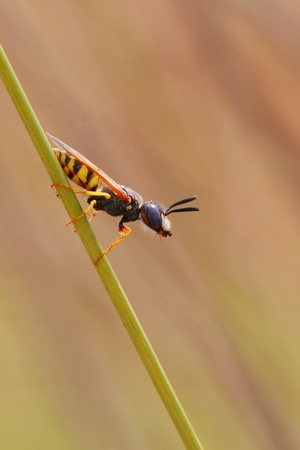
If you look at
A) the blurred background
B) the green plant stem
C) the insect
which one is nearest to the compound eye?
the insect

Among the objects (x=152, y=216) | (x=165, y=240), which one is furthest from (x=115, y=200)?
(x=165, y=240)

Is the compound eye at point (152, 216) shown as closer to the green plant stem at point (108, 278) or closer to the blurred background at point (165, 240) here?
the green plant stem at point (108, 278)

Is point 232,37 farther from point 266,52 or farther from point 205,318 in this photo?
point 205,318

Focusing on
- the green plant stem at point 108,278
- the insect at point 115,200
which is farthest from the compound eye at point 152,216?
the green plant stem at point 108,278

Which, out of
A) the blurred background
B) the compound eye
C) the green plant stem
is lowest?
the green plant stem

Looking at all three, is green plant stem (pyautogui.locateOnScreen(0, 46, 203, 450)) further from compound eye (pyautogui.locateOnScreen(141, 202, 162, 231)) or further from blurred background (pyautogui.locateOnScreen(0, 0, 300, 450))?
blurred background (pyautogui.locateOnScreen(0, 0, 300, 450))

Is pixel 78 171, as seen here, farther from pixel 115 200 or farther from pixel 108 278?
pixel 108 278
